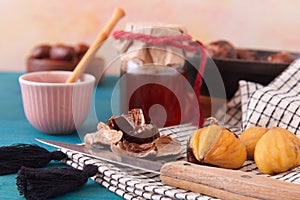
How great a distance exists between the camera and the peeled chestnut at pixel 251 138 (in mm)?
559

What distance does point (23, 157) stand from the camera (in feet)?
1.75

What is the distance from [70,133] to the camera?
0.69 meters

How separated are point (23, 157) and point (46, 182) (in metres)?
0.08

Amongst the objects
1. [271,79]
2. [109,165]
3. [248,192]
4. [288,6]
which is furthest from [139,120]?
[288,6]

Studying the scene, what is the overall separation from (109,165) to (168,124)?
0.15 m

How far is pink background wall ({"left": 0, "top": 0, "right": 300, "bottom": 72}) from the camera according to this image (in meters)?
1.05

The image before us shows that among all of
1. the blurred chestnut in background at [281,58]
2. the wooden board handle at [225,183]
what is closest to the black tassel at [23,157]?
the wooden board handle at [225,183]

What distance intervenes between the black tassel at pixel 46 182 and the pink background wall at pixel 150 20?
65 centimetres

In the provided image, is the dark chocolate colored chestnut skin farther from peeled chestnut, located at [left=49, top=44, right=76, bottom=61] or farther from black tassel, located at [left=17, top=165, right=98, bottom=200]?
peeled chestnut, located at [left=49, top=44, right=76, bottom=61]

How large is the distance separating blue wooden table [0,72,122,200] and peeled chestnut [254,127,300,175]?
15 cm

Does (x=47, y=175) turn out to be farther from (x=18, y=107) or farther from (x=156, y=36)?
(x=18, y=107)

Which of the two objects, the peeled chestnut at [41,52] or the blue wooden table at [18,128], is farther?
the peeled chestnut at [41,52]

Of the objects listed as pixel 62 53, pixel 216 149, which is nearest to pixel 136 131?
pixel 216 149

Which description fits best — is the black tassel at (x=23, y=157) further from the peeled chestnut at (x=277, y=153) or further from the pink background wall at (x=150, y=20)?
the pink background wall at (x=150, y=20)
